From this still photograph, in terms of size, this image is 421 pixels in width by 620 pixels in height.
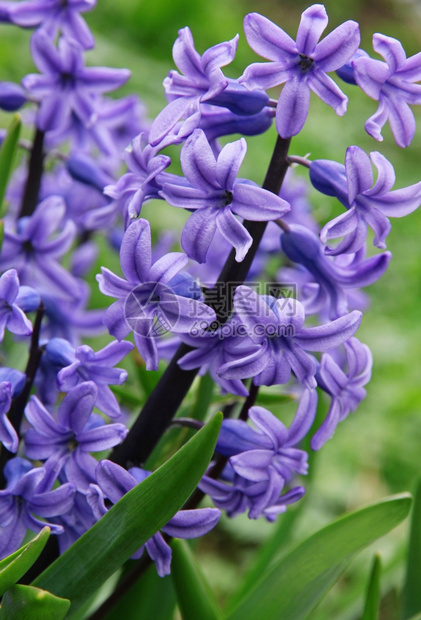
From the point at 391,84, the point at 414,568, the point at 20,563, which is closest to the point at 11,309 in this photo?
the point at 20,563

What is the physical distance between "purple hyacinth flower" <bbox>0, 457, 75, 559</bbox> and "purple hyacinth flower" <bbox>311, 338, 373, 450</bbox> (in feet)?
1.38

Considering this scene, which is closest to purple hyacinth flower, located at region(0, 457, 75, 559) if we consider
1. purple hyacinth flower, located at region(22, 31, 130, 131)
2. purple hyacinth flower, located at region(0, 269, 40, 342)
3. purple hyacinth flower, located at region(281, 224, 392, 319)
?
purple hyacinth flower, located at region(0, 269, 40, 342)

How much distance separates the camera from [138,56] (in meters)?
5.05

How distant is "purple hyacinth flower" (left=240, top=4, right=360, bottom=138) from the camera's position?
991 mm

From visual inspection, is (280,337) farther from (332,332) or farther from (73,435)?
(73,435)

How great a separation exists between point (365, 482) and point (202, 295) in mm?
2501

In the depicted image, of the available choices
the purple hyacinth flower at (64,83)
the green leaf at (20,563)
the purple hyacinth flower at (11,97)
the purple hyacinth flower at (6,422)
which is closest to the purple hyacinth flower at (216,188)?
the purple hyacinth flower at (6,422)

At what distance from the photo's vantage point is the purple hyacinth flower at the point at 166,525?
1.04m

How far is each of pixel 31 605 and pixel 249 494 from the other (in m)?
0.38

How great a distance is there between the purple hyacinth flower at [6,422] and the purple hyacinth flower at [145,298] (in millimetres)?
187

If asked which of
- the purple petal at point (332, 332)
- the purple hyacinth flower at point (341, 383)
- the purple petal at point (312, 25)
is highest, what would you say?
the purple petal at point (312, 25)

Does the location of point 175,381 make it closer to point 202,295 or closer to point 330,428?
point 202,295

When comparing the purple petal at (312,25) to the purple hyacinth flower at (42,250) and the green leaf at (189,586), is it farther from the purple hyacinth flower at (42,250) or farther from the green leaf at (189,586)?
the green leaf at (189,586)

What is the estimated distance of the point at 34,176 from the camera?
1.66m
